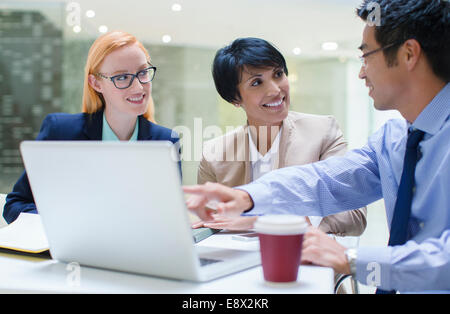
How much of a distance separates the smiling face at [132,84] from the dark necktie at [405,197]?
50.5 inches

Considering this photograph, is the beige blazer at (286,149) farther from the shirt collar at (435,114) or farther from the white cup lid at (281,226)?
the white cup lid at (281,226)

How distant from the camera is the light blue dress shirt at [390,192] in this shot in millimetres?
975

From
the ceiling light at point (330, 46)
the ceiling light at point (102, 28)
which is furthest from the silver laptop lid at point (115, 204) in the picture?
the ceiling light at point (330, 46)

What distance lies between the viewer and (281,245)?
2.86 ft

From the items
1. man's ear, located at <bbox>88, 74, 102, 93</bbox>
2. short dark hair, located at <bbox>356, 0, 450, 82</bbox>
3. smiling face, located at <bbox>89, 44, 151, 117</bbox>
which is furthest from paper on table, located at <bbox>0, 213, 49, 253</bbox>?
short dark hair, located at <bbox>356, 0, 450, 82</bbox>

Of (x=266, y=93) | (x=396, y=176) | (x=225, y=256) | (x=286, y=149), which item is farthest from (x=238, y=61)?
Result: (x=225, y=256)

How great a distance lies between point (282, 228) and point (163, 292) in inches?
9.7

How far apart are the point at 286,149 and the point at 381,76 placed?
2.40ft

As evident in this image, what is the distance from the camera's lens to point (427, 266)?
0.96 metres

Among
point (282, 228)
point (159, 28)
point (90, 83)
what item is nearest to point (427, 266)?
point (282, 228)

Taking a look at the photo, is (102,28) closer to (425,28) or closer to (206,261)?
(425,28)

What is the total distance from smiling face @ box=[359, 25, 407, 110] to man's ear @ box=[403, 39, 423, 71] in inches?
0.9

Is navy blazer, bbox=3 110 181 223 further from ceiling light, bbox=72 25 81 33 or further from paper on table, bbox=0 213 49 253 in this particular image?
ceiling light, bbox=72 25 81 33
